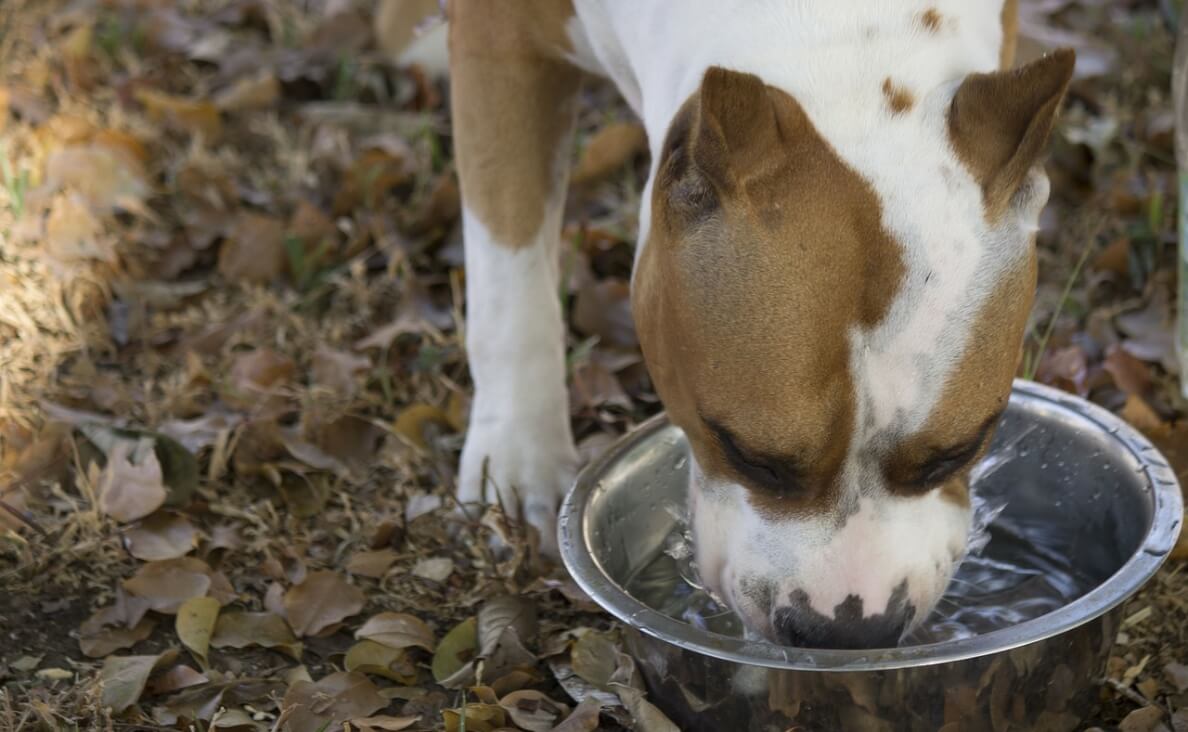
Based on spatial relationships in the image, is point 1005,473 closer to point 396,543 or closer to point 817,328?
point 817,328

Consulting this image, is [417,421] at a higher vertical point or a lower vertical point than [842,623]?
lower

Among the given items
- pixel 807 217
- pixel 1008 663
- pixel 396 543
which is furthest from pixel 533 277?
pixel 1008 663

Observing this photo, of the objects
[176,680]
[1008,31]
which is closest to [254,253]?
[176,680]

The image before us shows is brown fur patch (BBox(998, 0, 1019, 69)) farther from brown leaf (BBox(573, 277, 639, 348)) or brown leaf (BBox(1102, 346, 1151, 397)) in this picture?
brown leaf (BBox(573, 277, 639, 348))

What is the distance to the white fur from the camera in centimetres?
196

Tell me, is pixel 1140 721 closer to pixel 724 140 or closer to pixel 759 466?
pixel 759 466

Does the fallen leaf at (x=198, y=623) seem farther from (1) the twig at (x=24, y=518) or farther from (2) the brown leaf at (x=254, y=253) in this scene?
(2) the brown leaf at (x=254, y=253)

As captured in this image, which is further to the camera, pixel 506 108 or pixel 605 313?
pixel 605 313

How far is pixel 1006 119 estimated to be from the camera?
6.49ft

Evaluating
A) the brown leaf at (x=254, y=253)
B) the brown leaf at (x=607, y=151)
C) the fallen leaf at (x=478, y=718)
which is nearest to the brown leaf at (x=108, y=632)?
the fallen leaf at (x=478, y=718)

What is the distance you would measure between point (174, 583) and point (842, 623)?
1.17 m

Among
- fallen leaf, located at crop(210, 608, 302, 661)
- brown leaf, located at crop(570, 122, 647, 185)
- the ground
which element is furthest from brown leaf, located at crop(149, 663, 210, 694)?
brown leaf, located at crop(570, 122, 647, 185)

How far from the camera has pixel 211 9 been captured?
198 inches

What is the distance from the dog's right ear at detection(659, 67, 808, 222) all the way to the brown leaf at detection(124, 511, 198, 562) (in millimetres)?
1147
